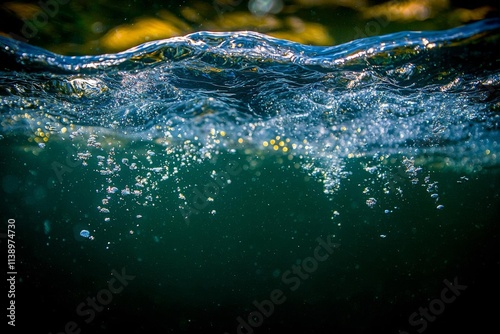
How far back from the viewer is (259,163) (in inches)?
1084

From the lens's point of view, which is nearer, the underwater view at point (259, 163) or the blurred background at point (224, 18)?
the blurred background at point (224, 18)

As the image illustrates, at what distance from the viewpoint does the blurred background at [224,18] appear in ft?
18.6

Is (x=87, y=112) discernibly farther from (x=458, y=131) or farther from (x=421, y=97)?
(x=458, y=131)

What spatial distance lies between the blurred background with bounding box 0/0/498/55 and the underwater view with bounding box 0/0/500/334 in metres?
0.16

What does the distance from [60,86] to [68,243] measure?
48.3 m

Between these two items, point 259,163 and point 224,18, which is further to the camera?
point 259,163

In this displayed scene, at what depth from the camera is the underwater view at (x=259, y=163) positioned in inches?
302

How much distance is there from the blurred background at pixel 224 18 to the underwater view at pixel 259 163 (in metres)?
0.16

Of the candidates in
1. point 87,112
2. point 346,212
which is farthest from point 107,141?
point 346,212

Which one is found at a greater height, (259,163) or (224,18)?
(259,163)

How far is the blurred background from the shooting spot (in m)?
5.68

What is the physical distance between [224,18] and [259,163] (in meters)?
21.6

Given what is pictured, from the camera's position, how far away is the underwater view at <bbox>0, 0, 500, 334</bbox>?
302 inches

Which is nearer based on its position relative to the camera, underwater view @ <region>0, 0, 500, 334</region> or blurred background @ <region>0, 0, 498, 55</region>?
blurred background @ <region>0, 0, 498, 55</region>
